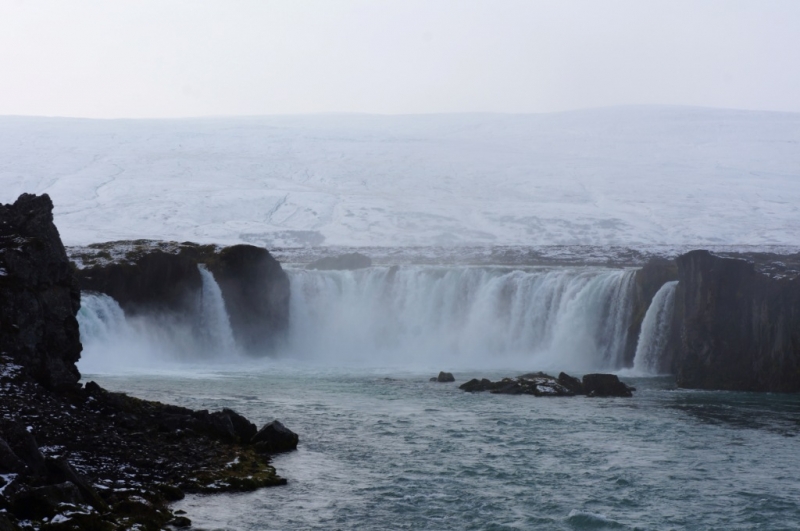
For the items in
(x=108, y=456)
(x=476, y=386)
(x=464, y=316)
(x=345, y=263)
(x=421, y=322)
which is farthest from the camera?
(x=345, y=263)

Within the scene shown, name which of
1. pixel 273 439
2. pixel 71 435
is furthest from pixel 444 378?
pixel 71 435

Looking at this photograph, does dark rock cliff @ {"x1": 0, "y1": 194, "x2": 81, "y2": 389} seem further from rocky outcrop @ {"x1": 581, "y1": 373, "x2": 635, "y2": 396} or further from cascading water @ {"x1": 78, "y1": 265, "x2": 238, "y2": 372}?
rocky outcrop @ {"x1": 581, "y1": 373, "x2": 635, "y2": 396}

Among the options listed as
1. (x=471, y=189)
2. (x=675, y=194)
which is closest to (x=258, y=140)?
(x=471, y=189)

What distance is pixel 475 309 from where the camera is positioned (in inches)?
2128

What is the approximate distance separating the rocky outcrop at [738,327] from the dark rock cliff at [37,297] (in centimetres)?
2479

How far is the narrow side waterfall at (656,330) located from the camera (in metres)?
42.0

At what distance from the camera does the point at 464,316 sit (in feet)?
180

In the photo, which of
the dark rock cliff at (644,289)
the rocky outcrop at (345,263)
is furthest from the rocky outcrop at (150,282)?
the dark rock cliff at (644,289)

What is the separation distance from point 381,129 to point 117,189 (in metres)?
48.0

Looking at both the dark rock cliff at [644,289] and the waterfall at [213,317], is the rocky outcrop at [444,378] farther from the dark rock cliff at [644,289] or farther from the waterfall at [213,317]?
the waterfall at [213,317]

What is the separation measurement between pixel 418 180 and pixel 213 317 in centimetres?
5724

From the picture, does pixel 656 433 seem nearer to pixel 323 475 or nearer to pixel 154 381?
pixel 323 475

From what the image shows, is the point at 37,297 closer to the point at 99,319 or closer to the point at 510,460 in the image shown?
the point at 510,460

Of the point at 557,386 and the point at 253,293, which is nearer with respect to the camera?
the point at 557,386
